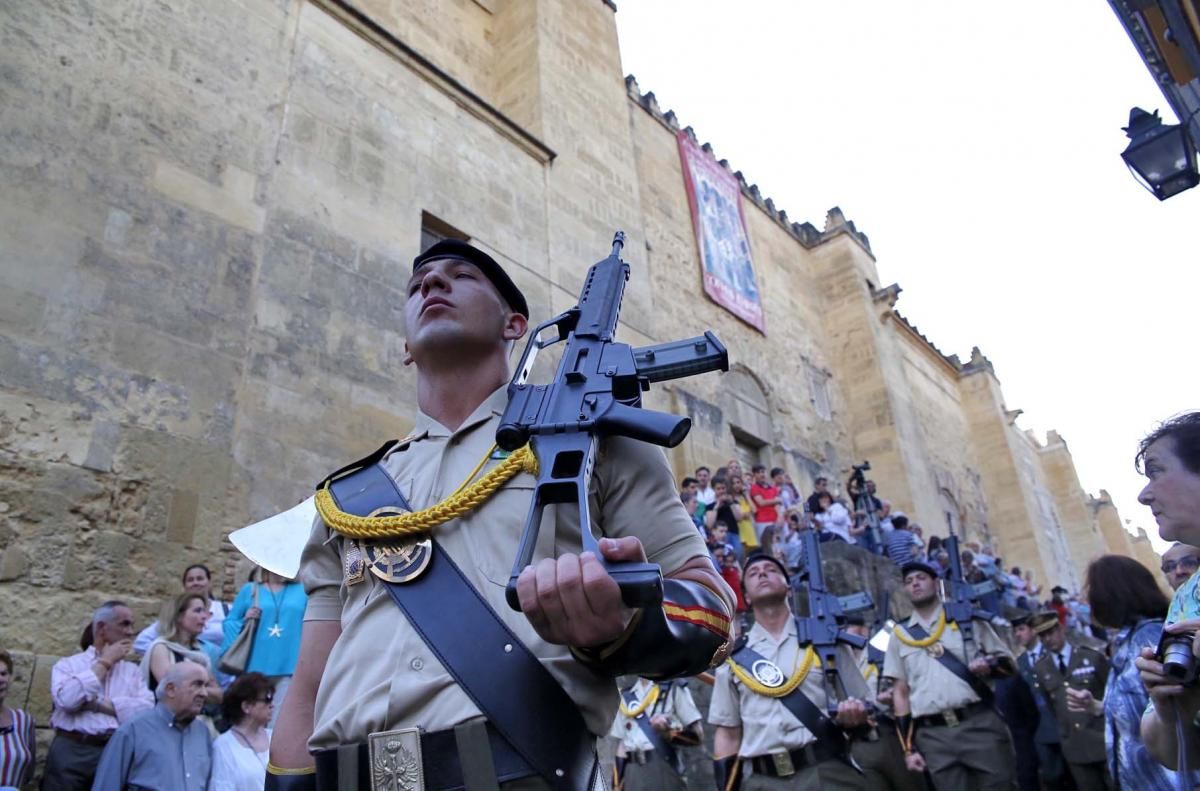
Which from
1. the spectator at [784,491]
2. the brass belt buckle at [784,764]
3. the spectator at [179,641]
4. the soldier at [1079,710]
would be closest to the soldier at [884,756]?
the brass belt buckle at [784,764]

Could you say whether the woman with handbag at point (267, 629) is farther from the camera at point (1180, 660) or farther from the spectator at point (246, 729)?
the camera at point (1180, 660)

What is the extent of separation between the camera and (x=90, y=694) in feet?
13.4

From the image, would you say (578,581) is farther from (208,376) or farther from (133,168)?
(133,168)

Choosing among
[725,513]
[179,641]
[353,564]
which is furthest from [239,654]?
[725,513]

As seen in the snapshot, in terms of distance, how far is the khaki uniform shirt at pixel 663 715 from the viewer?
246 inches

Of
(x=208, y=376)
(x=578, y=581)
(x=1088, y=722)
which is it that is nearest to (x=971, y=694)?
(x=1088, y=722)

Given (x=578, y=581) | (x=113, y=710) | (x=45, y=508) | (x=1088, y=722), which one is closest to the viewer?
(x=578, y=581)

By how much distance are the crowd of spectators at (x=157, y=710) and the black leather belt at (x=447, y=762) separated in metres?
3.11

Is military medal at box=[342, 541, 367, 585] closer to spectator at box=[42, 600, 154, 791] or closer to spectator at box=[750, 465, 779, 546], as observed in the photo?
spectator at box=[42, 600, 154, 791]

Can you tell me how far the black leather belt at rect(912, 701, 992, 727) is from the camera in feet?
18.0

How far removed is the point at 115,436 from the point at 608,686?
5466mm

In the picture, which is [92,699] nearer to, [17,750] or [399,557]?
[17,750]

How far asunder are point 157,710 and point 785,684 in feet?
10.9

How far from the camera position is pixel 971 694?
554cm
